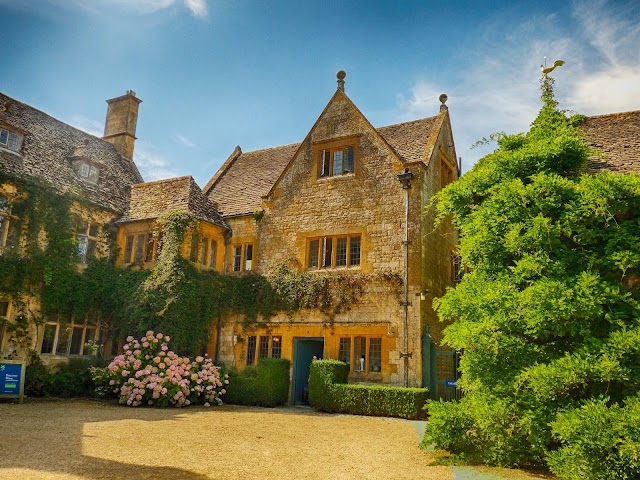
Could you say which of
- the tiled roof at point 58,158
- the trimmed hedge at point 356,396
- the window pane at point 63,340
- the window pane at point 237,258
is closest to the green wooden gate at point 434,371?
the trimmed hedge at point 356,396

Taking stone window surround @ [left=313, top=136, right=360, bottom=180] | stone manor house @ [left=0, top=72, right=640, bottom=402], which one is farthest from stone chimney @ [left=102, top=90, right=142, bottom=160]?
stone window surround @ [left=313, top=136, right=360, bottom=180]

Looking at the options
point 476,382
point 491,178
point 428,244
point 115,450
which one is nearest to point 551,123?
point 491,178

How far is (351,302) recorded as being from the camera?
16.6 meters

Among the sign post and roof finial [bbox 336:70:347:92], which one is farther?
roof finial [bbox 336:70:347:92]

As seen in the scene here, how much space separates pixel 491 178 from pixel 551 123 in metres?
1.79

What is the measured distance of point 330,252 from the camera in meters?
17.9

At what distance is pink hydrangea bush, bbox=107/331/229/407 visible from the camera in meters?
14.2

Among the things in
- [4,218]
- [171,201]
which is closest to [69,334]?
[4,218]

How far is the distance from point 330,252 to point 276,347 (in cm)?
381

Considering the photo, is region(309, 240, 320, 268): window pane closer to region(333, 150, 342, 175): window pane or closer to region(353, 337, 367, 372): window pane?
region(333, 150, 342, 175): window pane

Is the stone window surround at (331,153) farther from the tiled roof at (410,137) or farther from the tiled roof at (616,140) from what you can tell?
the tiled roof at (616,140)

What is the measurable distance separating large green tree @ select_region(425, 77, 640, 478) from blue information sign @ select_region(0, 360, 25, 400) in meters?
11.1

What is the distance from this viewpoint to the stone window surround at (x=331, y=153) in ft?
60.0

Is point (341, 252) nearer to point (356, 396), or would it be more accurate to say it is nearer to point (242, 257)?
point (242, 257)
